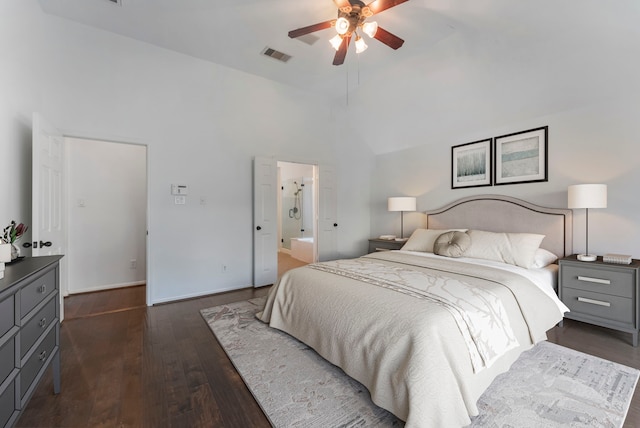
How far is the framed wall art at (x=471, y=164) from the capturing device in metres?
3.72

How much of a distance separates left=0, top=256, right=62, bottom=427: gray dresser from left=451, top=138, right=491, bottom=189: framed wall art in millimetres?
4409

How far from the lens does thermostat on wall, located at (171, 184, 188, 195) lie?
11.7 ft

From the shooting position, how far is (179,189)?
3600mm

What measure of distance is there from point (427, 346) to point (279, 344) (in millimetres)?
1410

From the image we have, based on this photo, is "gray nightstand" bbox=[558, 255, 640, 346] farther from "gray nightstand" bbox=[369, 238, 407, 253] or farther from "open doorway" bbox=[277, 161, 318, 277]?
"open doorway" bbox=[277, 161, 318, 277]

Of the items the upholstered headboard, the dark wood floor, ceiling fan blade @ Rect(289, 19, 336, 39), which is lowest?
the dark wood floor

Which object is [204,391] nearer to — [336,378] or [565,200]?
[336,378]

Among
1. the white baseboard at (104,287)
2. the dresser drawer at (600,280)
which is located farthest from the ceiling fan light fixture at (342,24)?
the white baseboard at (104,287)

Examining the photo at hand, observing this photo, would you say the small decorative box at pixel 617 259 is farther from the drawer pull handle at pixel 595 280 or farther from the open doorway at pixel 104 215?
the open doorway at pixel 104 215

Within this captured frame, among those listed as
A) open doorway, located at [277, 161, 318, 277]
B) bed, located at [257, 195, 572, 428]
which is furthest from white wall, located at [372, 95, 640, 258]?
open doorway, located at [277, 161, 318, 277]

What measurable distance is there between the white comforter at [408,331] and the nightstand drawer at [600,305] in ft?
1.32

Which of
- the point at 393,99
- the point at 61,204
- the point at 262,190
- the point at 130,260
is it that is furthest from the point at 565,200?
the point at 130,260

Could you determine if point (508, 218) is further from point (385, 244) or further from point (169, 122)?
point (169, 122)

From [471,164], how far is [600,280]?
195 centimetres
